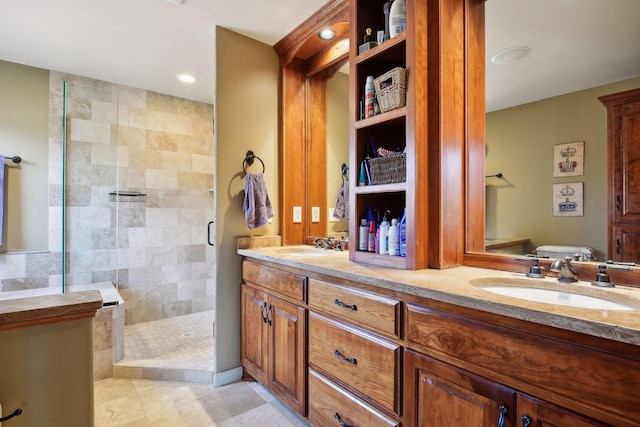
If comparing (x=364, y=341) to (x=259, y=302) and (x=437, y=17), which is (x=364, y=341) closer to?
(x=259, y=302)

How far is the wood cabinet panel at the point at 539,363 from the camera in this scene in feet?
2.29

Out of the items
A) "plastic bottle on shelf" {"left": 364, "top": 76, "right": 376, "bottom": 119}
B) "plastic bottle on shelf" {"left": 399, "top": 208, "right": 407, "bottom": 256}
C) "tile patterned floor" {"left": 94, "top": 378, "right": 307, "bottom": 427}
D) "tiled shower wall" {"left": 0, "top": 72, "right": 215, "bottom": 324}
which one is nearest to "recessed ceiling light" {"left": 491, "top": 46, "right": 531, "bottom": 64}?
"plastic bottle on shelf" {"left": 364, "top": 76, "right": 376, "bottom": 119}

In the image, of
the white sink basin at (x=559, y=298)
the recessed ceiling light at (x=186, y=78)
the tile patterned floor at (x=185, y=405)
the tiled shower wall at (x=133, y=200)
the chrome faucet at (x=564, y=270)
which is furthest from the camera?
the recessed ceiling light at (x=186, y=78)

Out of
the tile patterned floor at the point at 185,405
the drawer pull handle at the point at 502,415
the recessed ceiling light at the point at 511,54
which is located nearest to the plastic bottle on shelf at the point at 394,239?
the drawer pull handle at the point at 502,415

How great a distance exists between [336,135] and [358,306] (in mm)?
1372

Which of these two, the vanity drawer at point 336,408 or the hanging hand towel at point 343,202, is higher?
the hanging hand towel at point 343,202

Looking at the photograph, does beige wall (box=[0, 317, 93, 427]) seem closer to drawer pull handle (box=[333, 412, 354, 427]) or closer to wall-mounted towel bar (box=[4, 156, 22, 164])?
drawer pull handle (box=[333, 412, 354, 427])

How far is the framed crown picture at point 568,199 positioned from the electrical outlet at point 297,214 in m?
1.64

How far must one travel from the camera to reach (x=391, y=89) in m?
1.48

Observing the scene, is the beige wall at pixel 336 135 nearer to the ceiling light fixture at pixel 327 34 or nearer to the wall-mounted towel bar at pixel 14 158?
the ceiling light fixture at pixel 327 34

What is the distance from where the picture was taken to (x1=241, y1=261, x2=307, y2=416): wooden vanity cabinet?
1.66 meters

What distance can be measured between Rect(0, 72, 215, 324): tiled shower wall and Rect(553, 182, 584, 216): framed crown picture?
3276 mm

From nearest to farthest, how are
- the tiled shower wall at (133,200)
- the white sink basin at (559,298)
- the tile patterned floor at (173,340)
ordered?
the white sink basin at (559,298)
the tile patterned floor at (173,340)
the tiled shower wall at (133,200)

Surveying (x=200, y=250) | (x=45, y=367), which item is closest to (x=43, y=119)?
(x=200, y=250)
